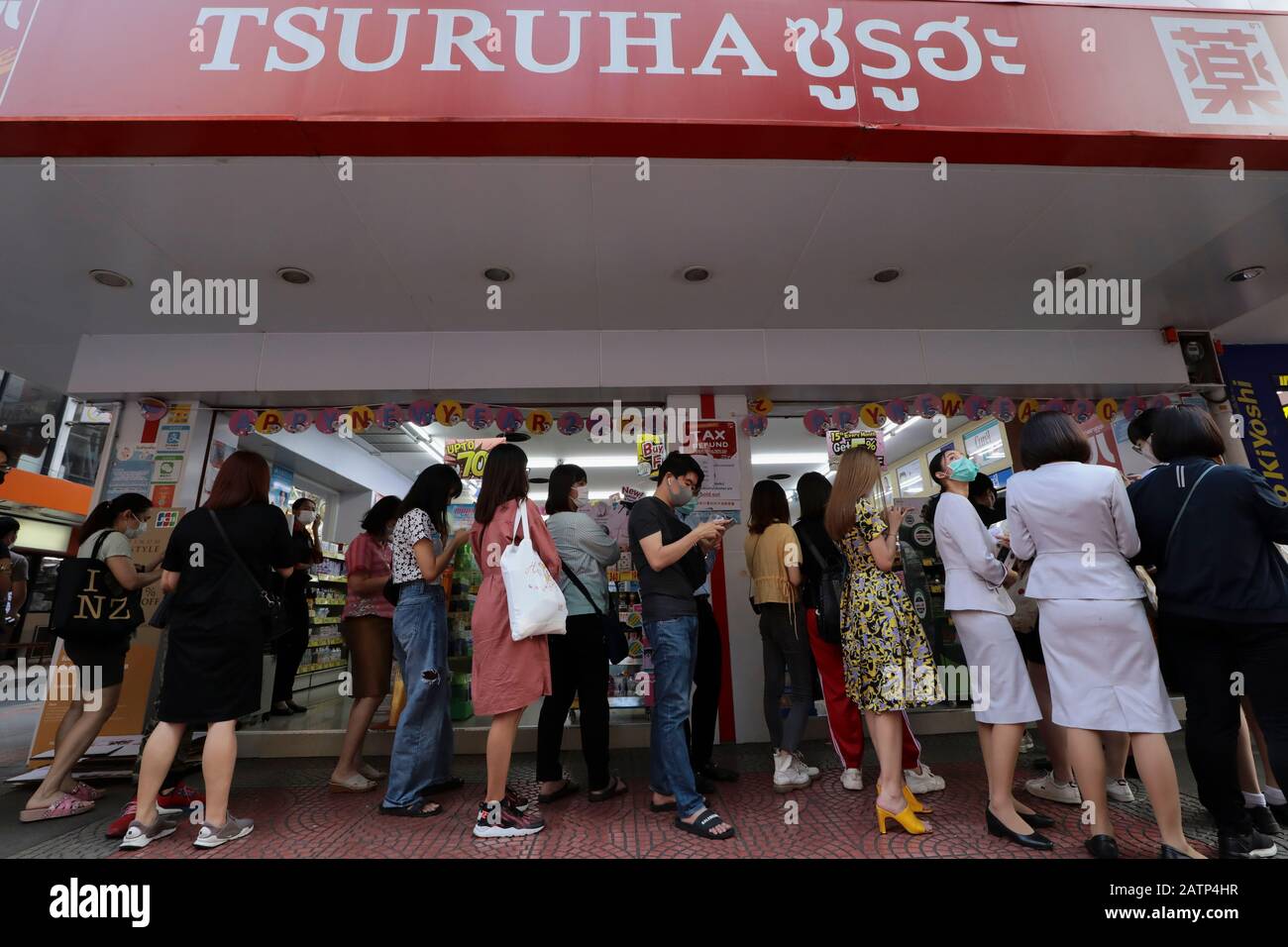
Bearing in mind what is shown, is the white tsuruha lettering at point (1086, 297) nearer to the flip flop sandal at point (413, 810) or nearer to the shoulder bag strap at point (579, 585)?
the shoulder bag strap at point (579, 585)

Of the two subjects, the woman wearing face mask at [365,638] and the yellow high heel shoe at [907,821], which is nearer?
the yellow high heel shoe at [907,821]

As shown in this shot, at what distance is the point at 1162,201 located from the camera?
10.5 ft

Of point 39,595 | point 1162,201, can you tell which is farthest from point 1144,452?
point 39,595

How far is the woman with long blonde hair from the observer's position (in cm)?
242

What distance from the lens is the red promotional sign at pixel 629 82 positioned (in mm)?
2566

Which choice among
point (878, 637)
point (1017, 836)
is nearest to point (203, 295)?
point (878, 637)

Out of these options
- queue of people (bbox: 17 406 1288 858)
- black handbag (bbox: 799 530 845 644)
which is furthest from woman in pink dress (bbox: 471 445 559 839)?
black handbag (bbox: 799 530 845 644)

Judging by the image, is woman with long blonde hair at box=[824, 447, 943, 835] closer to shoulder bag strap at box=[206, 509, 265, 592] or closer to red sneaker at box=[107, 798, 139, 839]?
shoulder bag strap at box=[206, 509, 265, 592]

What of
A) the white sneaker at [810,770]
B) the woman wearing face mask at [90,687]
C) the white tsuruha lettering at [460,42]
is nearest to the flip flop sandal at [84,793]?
the woman wearing face mask at [90,687]

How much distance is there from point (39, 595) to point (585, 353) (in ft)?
46.9

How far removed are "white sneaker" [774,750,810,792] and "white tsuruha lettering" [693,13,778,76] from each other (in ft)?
10.9

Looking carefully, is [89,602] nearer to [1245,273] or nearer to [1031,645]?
[1031,645]

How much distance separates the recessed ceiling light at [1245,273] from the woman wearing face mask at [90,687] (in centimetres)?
685

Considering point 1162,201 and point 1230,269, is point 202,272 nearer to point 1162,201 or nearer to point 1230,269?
point 1162,201
